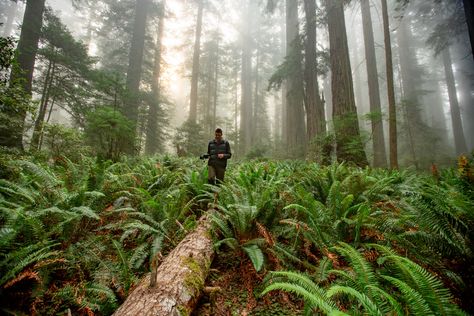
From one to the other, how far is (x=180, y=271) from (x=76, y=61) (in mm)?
10311

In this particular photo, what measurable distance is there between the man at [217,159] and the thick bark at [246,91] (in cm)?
1350

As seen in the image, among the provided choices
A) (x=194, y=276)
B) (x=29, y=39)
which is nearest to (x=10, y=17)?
(x=29, y=39)

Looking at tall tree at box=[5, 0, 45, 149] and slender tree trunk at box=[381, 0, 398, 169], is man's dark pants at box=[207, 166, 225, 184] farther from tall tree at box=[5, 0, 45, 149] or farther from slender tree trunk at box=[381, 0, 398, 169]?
tall tree at box=[5, 0, 45, 149]

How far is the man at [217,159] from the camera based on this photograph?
502 cm

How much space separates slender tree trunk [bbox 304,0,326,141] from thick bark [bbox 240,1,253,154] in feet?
29.7

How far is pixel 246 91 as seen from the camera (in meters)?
25.2

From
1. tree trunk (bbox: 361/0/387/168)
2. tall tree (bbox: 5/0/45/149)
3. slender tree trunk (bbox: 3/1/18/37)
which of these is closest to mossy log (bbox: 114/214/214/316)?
tall tree (bbox: 5/0/45/149)

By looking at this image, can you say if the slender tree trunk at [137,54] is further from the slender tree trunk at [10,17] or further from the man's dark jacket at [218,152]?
the slender tree trunk at [10,17]

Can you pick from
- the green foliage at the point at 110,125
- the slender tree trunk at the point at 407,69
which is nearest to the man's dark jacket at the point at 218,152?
the green foliage at the point at 110,125

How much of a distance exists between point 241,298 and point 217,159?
3.34 metres

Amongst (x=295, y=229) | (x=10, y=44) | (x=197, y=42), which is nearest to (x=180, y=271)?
(x=295, y=229)

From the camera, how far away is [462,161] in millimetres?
3000

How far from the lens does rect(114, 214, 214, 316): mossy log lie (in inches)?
59.8

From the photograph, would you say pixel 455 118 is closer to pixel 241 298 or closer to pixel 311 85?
pixel 311 85
